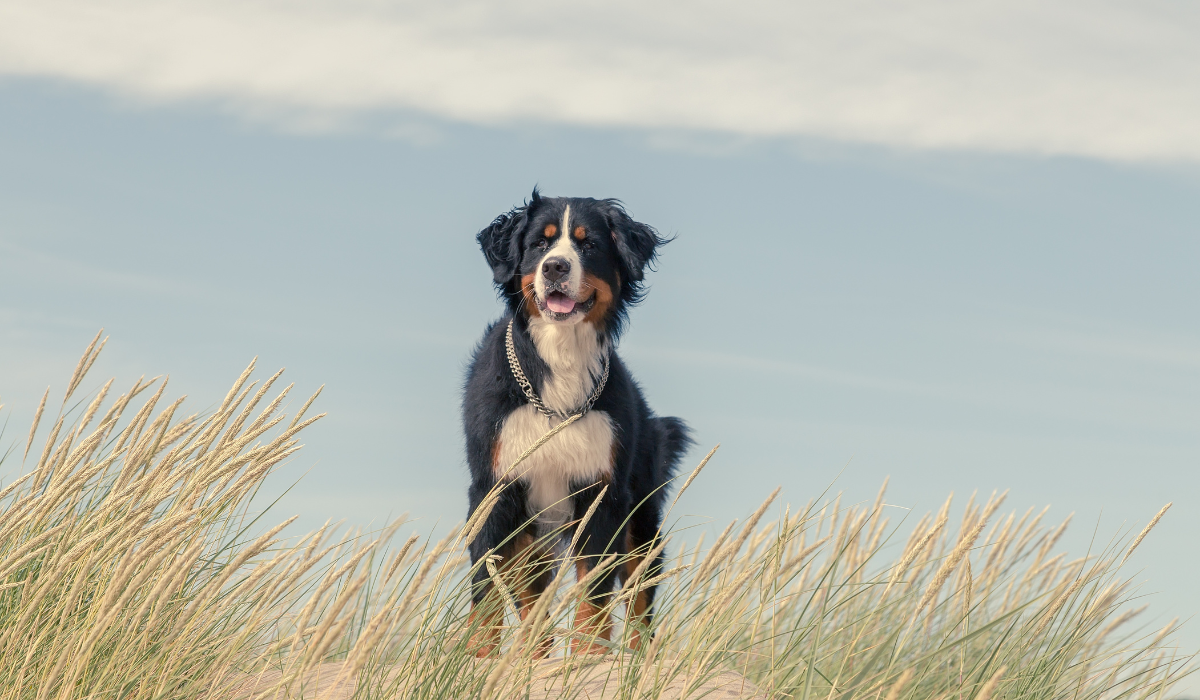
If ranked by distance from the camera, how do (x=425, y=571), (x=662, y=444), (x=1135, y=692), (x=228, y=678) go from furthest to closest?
(x=662, y=444)
(x=1135, y=692)
(x=228, y=678)
(x=425, y=571)

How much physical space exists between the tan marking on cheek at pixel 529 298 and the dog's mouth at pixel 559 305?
0.27 feet

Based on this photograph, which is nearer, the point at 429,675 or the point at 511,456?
the point at 429,675

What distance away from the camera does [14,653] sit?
9.22 ft

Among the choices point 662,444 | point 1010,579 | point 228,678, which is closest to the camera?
point 228,678

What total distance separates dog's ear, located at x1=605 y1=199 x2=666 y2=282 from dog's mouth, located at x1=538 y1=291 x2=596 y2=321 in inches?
17.9

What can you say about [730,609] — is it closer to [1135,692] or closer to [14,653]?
[1135,692]

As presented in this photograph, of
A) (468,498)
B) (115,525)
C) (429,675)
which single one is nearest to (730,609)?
(429,675)

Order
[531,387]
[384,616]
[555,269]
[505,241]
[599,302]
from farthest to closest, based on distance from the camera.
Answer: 1. [505,241]
2. [599,302]
3. [531,387]
4. [555,269]
5. [384,616]

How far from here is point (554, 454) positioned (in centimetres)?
427

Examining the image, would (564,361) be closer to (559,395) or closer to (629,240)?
(559,395)

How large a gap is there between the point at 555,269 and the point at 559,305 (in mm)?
169

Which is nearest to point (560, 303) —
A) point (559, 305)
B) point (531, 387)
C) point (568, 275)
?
point (559, 305)

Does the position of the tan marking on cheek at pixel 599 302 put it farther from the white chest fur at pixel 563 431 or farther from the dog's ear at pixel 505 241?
the dog's ear at pixel 505 241

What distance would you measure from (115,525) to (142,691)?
26.2 inches
